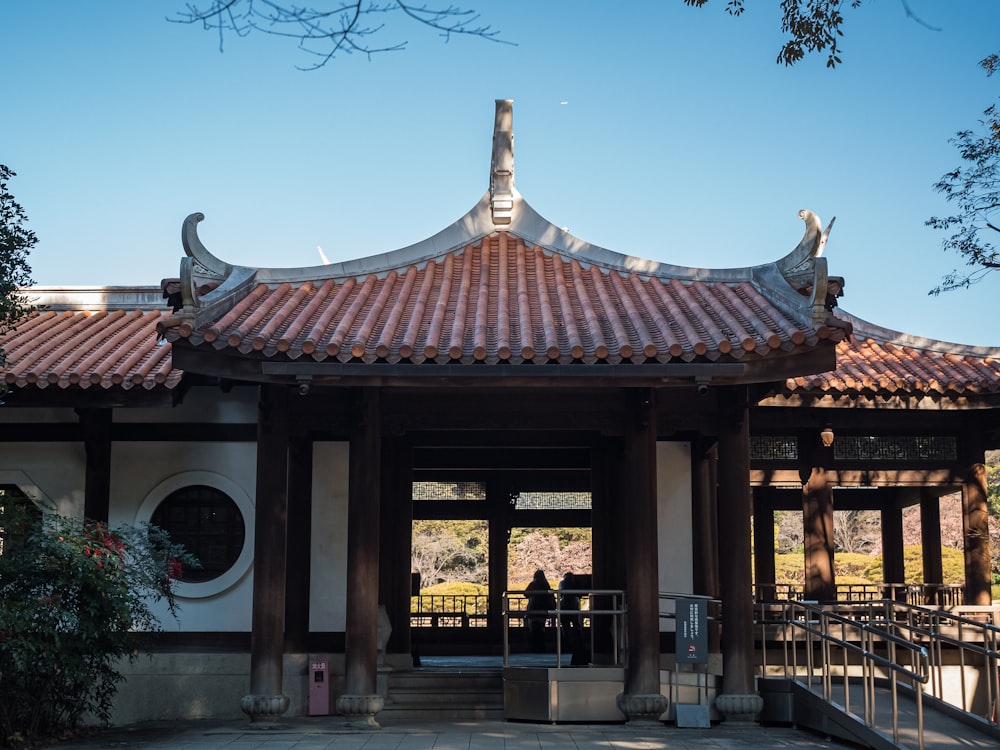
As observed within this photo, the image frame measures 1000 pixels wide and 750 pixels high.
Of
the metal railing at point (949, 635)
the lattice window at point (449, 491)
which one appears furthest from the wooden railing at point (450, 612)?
the metal railing at point (949, 635)

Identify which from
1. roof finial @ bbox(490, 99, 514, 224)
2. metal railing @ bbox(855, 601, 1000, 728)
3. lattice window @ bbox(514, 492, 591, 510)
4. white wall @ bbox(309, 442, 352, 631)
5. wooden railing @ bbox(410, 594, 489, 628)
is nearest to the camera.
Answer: metal railing @ bbox(855, 601, 1000, 728)

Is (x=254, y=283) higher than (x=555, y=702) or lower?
higher

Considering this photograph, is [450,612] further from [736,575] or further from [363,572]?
[736,575]

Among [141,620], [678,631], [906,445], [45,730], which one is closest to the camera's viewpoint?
[45,730]

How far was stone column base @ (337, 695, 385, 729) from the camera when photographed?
1085 centimetres

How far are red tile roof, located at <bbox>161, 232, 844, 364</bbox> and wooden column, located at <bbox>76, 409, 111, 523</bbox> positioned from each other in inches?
91.6

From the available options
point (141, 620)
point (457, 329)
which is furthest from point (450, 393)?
point (141, 620)

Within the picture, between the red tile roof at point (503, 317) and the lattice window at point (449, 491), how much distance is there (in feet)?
18.0

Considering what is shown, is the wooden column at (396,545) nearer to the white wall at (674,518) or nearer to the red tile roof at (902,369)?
the white wall at (674,518)

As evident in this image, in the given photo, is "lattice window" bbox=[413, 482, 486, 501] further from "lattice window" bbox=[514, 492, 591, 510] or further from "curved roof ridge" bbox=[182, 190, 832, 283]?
"curved roof ridge" bbox=[182, 190, 832, 283]

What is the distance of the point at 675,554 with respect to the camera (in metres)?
13.2

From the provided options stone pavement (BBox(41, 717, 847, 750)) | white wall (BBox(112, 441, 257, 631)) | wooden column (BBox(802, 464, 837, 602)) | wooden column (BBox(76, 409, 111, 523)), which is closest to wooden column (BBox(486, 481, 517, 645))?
wooden column (BBox(802, 464, 837, 602))

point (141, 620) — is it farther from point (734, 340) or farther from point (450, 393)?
point (734, 340)

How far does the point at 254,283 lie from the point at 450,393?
2547 millimetres
